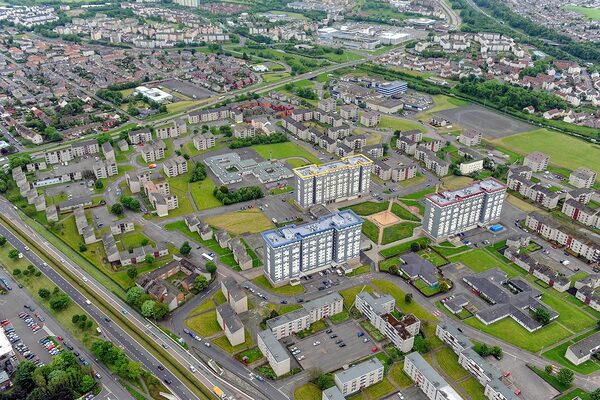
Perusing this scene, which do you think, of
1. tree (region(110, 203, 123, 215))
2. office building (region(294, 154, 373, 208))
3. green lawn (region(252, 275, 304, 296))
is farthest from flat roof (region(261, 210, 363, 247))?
tree (region(110, 203, 123, 215))

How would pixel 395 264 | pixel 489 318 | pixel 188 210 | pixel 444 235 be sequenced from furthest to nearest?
pixel 188 210 → pixel 444 235 → pixel 395 264 → pixel 489 318

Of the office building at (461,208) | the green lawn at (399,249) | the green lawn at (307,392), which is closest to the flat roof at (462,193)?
the office building at (461,208)

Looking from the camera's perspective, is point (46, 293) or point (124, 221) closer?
point (46, 293)

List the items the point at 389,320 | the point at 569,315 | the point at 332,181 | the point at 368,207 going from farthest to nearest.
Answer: the point at 368,207
the point at 332,181
the point at 569,315
the point at 389,320

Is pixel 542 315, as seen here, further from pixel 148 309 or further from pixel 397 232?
pixel 148 309

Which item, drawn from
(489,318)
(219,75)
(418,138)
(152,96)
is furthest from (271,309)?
(219,75)

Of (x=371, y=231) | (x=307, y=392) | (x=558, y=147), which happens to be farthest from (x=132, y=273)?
(x=558, y=147)

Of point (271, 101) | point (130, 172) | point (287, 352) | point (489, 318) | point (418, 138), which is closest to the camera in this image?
point (287, 352)

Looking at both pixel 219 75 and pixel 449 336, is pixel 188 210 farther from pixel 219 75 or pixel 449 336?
pixel 219 75
